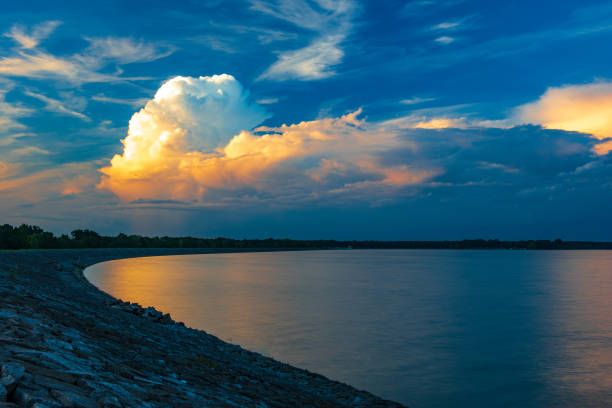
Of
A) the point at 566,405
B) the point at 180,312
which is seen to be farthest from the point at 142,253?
the point at 566,405

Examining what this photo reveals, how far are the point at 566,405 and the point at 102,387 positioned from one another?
1586 cm

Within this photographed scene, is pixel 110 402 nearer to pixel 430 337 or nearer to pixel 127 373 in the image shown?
pixel 127 373

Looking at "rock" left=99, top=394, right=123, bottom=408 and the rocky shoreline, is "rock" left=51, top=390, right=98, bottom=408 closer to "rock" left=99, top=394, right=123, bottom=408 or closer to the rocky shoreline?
the rocky shoreline

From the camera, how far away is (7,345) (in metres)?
7.66

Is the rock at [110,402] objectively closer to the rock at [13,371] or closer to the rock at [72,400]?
the rock at [72,400]

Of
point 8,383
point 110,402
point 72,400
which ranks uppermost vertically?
point 8,383

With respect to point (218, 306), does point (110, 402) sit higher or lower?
higher

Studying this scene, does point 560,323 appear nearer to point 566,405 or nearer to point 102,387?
point 566,405

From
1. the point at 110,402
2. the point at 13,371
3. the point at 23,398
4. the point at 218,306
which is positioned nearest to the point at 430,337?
the point at 218,306

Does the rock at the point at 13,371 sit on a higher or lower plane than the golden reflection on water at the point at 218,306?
higher

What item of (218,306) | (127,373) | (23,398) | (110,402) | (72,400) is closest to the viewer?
(23,398)

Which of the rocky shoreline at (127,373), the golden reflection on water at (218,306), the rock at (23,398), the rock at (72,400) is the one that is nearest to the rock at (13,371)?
the rocky shoreline at (127,373)

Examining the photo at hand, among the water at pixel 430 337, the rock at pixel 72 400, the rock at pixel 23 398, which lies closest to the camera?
the rock at pixel 23 398

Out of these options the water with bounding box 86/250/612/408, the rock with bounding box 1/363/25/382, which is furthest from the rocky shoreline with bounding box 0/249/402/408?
the water with bounding box 86/250/612/408
